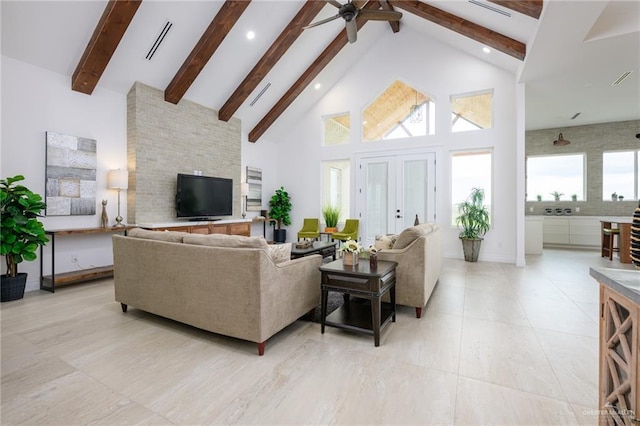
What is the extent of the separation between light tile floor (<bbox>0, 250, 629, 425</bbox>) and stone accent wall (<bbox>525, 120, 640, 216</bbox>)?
615 cm

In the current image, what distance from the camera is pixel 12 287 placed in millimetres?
3676

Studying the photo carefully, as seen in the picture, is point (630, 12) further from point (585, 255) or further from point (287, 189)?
point (287, 189)

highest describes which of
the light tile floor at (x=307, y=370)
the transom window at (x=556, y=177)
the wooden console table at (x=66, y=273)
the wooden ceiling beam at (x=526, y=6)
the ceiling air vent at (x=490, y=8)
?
the ceiling air vent at (x=490, y=8)

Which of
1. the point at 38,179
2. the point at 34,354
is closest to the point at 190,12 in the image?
the point at 38,179

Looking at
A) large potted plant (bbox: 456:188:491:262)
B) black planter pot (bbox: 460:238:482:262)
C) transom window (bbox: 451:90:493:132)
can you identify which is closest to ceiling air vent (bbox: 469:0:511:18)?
transom window (bbox: 451:90:493:132)

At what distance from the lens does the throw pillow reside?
A: 2520mm

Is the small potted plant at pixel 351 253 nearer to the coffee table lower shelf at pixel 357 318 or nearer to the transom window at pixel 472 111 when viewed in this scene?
the coffee table lower shelf at pixel 357 318

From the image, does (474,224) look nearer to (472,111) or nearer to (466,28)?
(472,111)

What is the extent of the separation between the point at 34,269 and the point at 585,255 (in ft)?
33.2

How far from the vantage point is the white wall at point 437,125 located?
5.99 meters

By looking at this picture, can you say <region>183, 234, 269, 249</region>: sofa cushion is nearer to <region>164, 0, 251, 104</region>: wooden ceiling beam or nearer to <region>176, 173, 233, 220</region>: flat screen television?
<region>176, 173, 233, 220</region>: flat screen television

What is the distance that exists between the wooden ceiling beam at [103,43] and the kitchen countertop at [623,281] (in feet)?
17.5

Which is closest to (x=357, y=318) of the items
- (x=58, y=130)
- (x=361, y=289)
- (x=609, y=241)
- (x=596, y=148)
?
(x=361, y=289)

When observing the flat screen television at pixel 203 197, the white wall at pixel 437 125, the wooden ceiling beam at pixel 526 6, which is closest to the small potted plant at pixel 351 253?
the wooden ceiling beam at pixel 526 6
